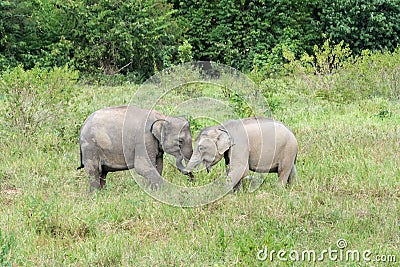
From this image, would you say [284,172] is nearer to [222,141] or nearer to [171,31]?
[222,141]

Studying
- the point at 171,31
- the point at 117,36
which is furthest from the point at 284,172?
the point at 171,31

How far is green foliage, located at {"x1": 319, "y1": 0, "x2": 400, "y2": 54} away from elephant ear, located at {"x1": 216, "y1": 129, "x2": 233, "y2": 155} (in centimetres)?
1705

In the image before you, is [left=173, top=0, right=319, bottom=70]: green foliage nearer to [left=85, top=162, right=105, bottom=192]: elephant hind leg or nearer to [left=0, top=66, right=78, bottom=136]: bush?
[left=0, top=66, right=78, bottom=136]: bush

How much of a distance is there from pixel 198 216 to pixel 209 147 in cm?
88

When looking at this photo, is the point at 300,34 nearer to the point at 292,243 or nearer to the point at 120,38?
the point at 120,38

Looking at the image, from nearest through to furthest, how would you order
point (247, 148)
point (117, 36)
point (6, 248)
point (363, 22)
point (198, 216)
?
point (6, 248) < point (198, 216) < point (247, 148) < point (117, 36) < point (363, 22)


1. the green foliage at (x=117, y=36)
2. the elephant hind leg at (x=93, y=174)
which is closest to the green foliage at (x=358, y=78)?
the green foliage at (x=117, y=36)

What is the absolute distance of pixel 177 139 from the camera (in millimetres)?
6945

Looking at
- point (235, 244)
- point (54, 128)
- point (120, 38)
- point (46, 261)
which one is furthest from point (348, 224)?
point (120, 38)

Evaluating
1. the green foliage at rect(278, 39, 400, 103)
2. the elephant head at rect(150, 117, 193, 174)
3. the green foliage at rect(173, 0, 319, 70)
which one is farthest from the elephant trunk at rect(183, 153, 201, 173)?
the green foliage at rect(173, 0, 319, 70)

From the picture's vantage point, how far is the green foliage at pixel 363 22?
23125mm

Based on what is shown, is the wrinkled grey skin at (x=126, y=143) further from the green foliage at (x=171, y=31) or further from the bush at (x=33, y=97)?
the green foliage at (x=171, y=31)

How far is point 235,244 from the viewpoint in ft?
17.7

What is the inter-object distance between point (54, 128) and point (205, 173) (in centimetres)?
371
